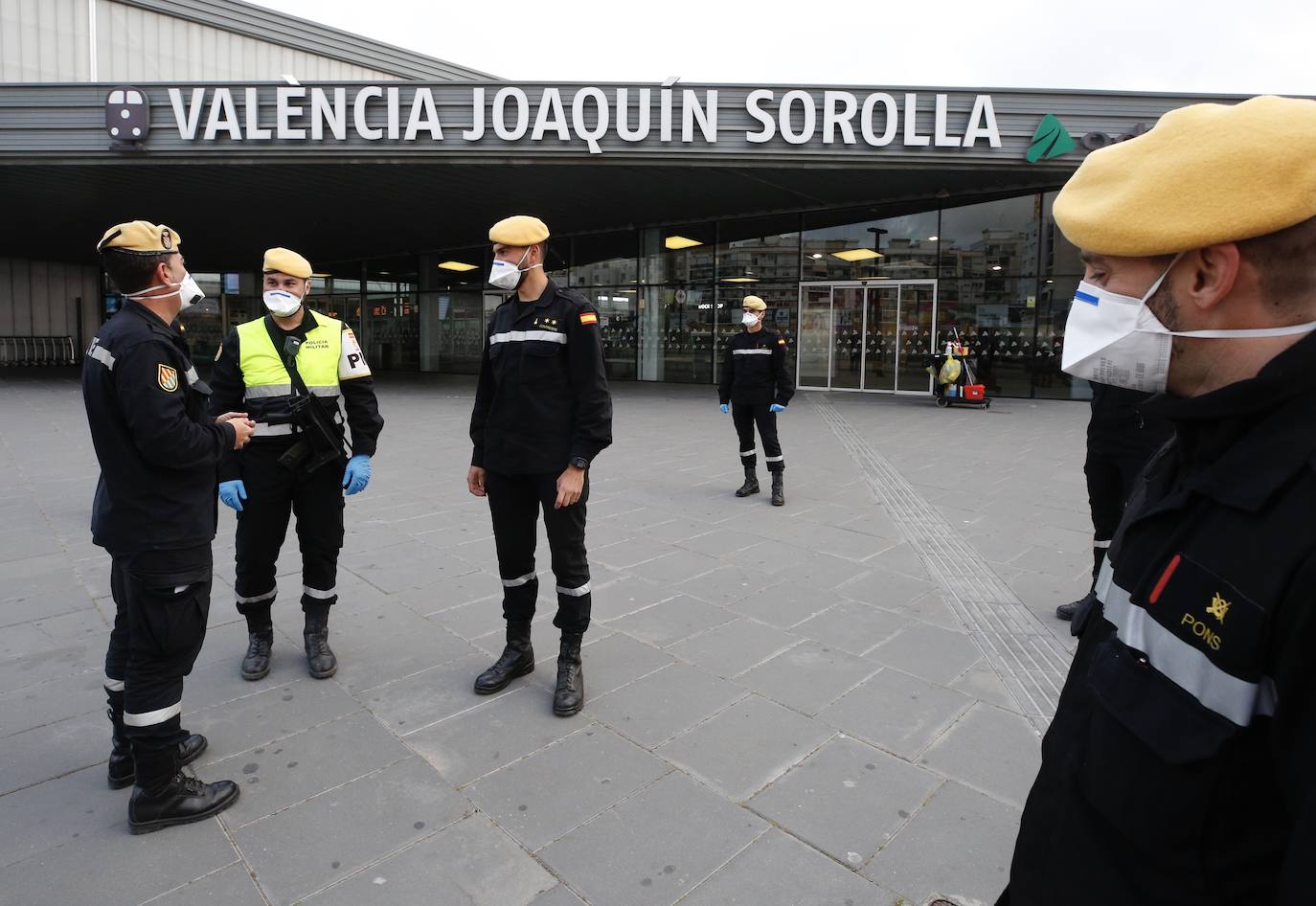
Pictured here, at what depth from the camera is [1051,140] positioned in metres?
12.4

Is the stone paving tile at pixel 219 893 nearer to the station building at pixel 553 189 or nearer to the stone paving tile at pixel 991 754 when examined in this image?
the stone paving tile at pixel 991 754

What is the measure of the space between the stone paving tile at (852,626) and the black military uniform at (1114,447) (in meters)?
0.93

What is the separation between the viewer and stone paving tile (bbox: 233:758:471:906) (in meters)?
2.42

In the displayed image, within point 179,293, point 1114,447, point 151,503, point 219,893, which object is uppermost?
point 179,293

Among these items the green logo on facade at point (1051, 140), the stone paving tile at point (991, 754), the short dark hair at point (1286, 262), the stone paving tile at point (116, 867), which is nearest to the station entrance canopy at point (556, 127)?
the green logo on facade at point (1051, 140)

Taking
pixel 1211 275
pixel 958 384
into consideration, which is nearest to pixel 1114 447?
pixel 1211 275

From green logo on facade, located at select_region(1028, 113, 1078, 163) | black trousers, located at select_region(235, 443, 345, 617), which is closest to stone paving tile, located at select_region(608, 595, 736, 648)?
black trousers, located at select_region(235, 443, 345, 617)

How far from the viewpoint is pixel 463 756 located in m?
3.06

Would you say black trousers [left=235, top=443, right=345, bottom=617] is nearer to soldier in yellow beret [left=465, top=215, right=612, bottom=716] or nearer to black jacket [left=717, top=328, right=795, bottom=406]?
soldier in yellow beret [left=465, top=215, right=612, bottom=716]

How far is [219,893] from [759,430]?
5.93m

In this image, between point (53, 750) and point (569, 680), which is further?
point (569, 680)

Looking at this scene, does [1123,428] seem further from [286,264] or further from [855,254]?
[855,254]

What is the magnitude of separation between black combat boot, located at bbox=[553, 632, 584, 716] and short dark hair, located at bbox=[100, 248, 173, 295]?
2.06m

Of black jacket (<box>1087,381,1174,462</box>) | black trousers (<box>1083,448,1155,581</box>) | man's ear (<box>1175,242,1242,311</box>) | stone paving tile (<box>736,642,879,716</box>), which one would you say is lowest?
stone paving tile (<box>736,642,879,716</box>)
